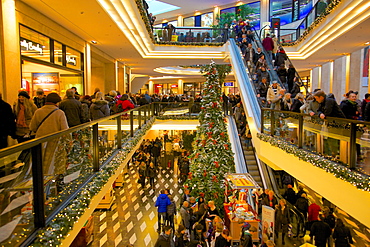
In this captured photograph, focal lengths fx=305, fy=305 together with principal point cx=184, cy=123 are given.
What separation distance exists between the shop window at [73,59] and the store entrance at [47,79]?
27 centimetres

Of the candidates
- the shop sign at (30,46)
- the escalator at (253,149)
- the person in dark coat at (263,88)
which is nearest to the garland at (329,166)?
the escalator at (253,149)

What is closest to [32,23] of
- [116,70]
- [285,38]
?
[116,70]

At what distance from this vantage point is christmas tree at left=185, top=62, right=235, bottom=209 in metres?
10.0

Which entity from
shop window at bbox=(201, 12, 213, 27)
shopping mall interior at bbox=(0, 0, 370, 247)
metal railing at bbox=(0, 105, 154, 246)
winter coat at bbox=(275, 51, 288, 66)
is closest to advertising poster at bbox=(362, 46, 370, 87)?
shopping mall interior at bbox=(0, 0, 370, 247)

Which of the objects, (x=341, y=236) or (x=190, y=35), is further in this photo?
(x=190, y=35)

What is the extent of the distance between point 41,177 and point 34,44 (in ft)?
22.3

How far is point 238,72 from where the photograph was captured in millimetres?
12375

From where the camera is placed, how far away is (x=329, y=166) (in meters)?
4.82

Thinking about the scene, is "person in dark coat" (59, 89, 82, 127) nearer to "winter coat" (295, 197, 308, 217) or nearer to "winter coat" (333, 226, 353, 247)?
"winter coat" (333, 226, 353, 247)

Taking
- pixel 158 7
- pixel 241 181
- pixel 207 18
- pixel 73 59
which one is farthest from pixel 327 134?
pixel 158 7

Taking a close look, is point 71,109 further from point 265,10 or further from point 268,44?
point 265,10

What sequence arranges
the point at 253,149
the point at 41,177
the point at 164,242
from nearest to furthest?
the point at 41,177
the point at 164,242
the point at 253,149

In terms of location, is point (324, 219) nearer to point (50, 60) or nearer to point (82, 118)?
point (82, 118)

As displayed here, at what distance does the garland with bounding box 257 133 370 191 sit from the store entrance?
758 centimetres
